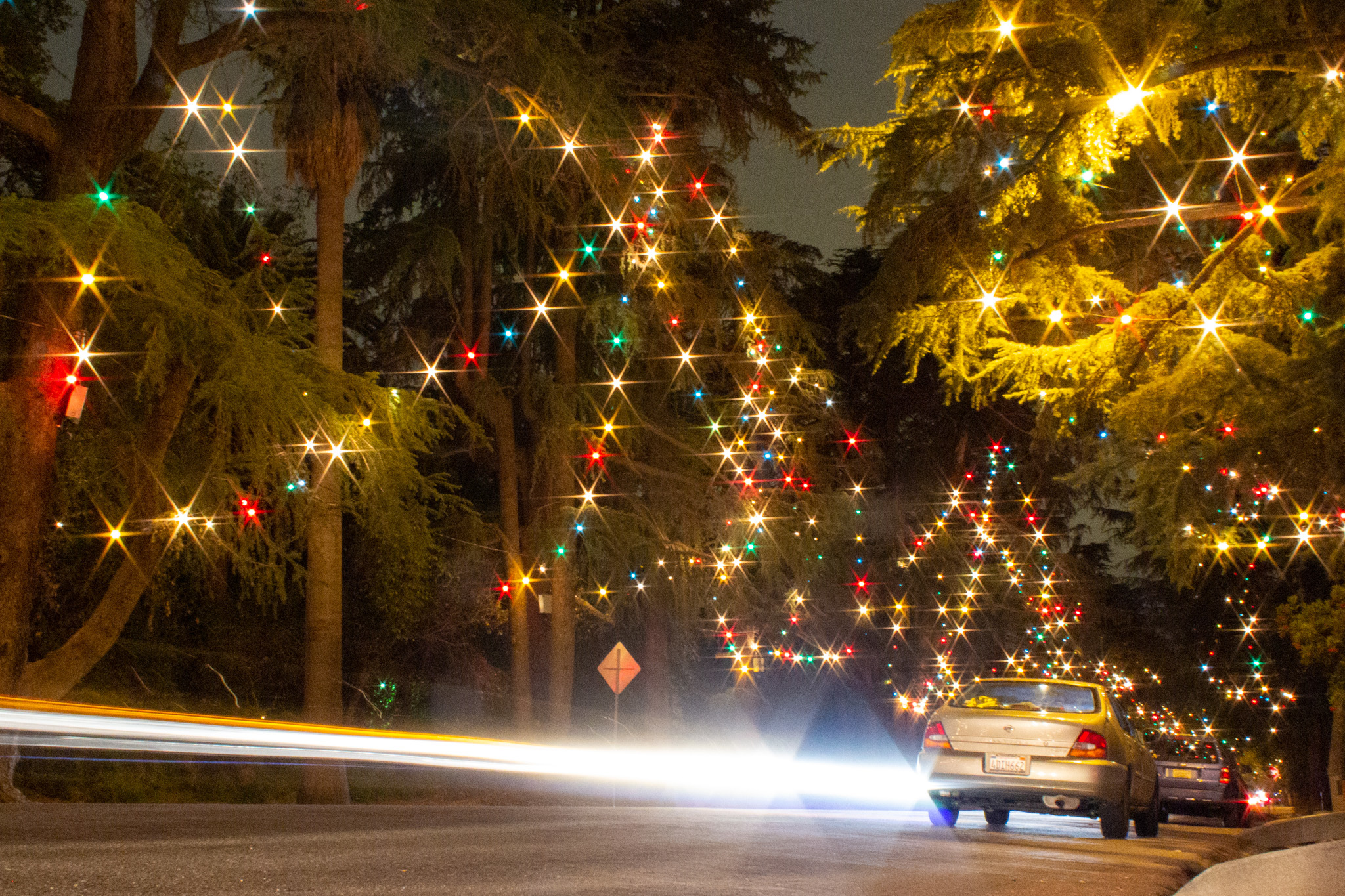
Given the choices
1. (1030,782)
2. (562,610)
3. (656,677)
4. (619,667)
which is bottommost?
(1030,782)

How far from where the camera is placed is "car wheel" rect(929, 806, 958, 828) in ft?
40.5

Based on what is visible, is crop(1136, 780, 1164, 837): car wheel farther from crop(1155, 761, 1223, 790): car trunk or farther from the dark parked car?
crop(1155, 761, 1223, 790): car trunk

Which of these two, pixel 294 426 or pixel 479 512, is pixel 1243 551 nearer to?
pixel 294 426

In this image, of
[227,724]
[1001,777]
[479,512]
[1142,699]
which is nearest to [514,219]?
[479,512]

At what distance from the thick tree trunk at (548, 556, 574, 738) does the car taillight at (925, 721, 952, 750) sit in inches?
554

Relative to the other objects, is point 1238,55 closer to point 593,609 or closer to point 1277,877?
point 1277,877

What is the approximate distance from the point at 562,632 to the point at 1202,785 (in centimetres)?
1227

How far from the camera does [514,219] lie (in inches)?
1073

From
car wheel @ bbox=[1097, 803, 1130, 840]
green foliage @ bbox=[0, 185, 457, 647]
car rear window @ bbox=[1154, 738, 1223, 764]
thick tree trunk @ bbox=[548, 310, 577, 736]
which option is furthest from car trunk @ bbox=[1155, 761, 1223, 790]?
green foliage @ bbox=[0, 185, 457, 647]

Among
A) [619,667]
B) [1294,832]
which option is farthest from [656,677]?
[1294,832]

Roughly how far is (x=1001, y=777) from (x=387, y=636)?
659 inches

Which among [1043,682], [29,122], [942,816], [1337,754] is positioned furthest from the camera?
[1337,754]

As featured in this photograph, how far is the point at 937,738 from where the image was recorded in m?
12.2

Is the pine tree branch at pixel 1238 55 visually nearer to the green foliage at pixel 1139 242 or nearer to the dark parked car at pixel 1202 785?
the green foliage at pixel 1139 242
